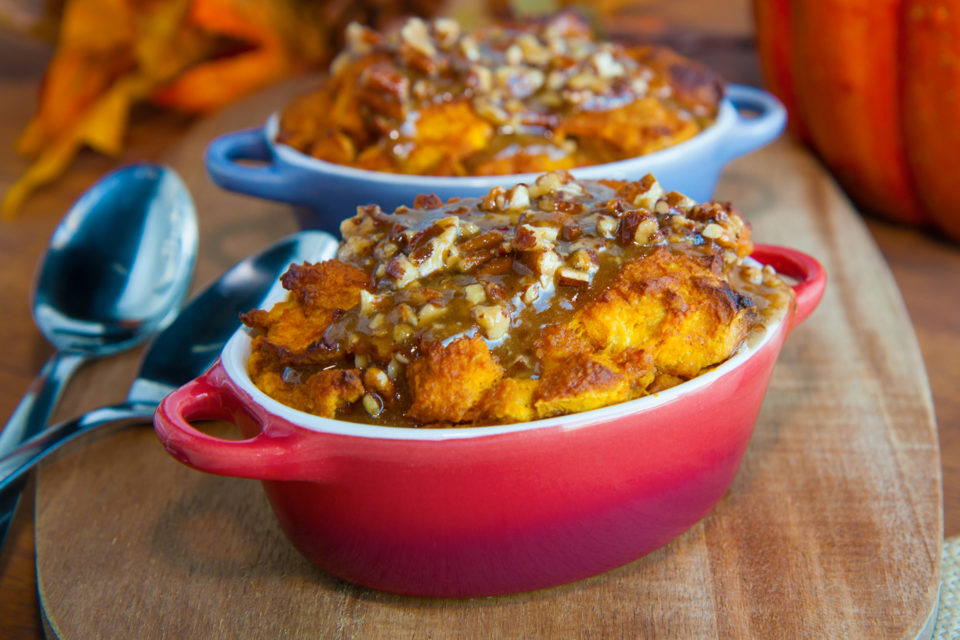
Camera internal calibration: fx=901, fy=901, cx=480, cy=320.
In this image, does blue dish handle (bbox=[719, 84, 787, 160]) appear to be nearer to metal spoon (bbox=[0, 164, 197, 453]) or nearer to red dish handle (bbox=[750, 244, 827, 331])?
red dish handle (bbox=[750, 244, 827, 331])

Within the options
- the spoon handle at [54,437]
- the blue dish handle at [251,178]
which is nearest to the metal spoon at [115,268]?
the blue dish handle at [251,178]

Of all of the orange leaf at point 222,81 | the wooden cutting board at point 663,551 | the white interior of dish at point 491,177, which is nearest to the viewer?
the wooden cutting board at point 663,551

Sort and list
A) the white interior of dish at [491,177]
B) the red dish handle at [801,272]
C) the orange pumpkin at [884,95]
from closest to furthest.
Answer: the red dish handle at [801,272] < the white interior of dish at [491,177] < the orange pumpkin at [884,95]

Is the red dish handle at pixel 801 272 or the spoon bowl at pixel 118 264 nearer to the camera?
the red dish handle at pixel 801 272

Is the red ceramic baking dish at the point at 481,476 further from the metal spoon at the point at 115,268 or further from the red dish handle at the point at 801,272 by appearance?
the metal spoon at the point at 115,268

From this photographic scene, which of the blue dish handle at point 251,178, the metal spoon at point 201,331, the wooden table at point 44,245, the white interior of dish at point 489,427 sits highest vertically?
the white interior of dish at point 489,427

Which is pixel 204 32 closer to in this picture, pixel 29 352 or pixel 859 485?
pixel 29 352

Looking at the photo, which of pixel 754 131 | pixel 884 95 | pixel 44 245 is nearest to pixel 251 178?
pixel 44 245
